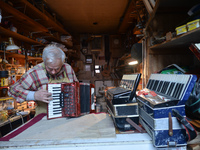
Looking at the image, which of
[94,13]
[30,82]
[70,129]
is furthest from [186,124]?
[94,13]

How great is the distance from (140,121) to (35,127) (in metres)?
1.18

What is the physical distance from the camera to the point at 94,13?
14.4 feet

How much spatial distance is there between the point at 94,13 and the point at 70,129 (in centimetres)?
389

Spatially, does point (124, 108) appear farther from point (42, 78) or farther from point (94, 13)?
point (94, 13)

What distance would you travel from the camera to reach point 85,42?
6469mm

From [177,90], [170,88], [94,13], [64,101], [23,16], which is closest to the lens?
[177,90]

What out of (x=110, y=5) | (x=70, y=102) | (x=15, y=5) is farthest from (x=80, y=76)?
(x=70, y=102)

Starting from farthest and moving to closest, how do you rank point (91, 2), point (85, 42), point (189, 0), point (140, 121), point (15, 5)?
point (85, 42), point (91, 2), point (15, 5), point (189, 0), point (140, 121)

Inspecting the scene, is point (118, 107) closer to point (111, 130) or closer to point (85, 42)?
point (111, 130)

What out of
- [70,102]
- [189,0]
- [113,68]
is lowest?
[70,102]

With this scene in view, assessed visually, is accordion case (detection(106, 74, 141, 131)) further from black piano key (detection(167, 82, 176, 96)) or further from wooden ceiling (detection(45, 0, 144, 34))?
Answer: wooden ceiling (detection(45, 0, 144, 34))

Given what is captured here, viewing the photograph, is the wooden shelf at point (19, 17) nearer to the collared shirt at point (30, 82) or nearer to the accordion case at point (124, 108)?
the collared shirt at point (30, 82)

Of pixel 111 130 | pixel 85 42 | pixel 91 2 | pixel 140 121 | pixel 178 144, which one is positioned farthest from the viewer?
pixel 85 42

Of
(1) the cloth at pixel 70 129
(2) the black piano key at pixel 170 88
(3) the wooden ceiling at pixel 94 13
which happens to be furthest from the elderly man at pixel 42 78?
(3) the wooden ceiling at pixel 94 13
